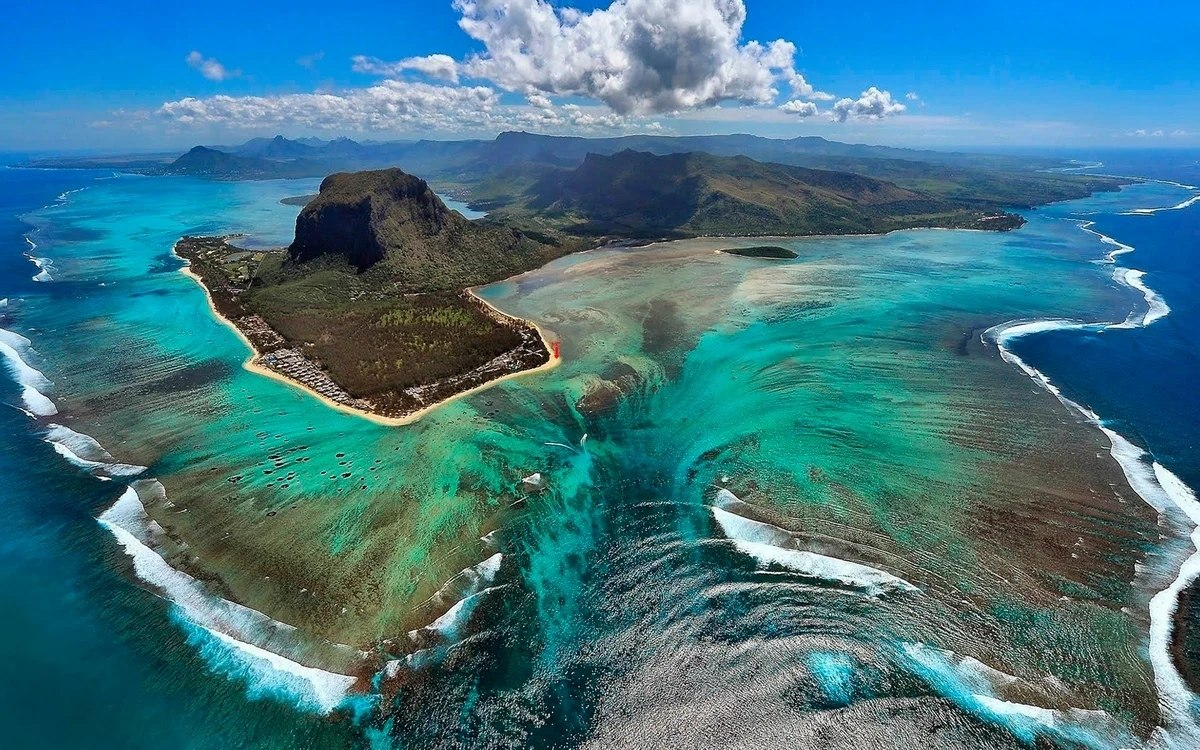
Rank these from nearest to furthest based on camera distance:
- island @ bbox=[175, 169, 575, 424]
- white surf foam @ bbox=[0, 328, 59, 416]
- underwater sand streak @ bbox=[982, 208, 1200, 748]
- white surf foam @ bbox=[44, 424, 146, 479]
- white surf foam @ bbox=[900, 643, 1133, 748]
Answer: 1. white surf foam @ bbox=[900, 643, 1133, 748]
2. underwater sand streak @ bbox=[982, 208, 1200, 748]
3. white surf foam @ bbox=[44, 424, 146, 479]
4. white surf foam @ bbox=[0, 328, 59, 416]
5. island @ bbox=[175, 169, 575, 424]

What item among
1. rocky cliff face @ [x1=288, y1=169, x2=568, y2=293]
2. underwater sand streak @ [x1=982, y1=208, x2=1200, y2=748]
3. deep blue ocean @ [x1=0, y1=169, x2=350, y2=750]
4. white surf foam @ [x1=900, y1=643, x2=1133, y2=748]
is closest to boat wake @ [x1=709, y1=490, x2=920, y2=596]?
white surf foam @ [x1=900, y1=643, x2=1133, y2=748]

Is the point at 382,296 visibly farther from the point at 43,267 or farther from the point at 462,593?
the point at 43,267

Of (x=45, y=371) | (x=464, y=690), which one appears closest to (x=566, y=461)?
(x=464, y=690)

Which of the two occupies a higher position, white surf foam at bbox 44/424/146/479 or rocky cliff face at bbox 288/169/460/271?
rocky cliff face at bbox 288/169/460/271

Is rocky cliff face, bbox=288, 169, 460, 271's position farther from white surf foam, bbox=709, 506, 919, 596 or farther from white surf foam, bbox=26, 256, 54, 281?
white surf foam, bbox=709, 506, 919, 596

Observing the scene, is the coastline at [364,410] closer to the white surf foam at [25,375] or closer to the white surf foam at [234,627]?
the white surf foam at [25,375]

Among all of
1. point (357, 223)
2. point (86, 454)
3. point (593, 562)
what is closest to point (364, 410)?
point (86, 454)
